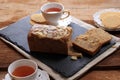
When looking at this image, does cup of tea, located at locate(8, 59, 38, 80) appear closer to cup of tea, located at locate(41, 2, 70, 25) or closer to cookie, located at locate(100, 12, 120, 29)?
cup of tea, located at locate(41, 2, 70, 25)

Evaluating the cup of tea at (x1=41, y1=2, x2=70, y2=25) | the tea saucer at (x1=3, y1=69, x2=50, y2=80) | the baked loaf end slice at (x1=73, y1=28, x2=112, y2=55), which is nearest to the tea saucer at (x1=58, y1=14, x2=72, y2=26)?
the cup of tea at (x1=41, y1=2, x2=70, y2=25)

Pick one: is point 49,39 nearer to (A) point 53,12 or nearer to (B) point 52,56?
(B) point 52,56

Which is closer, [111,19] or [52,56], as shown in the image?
[52,56]

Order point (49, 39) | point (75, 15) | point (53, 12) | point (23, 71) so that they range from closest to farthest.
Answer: point (23, 71)
point (49, 39)
point (53, 12)
point (75, 15)

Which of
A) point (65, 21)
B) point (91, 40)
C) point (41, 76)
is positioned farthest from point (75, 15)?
point (41, 76)

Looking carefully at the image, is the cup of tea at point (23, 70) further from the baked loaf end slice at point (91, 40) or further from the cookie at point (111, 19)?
the cookie at point (111, 19)

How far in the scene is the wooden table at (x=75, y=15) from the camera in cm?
104

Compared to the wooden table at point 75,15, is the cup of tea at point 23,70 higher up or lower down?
higher up

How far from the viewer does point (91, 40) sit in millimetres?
1129

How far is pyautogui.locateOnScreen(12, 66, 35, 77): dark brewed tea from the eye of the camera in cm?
93

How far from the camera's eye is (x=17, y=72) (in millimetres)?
942

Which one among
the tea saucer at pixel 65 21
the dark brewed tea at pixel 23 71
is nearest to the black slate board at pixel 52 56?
the tea saucer at pixel 65 21

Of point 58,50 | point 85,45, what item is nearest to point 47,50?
point 58,50

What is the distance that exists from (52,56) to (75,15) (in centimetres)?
37
